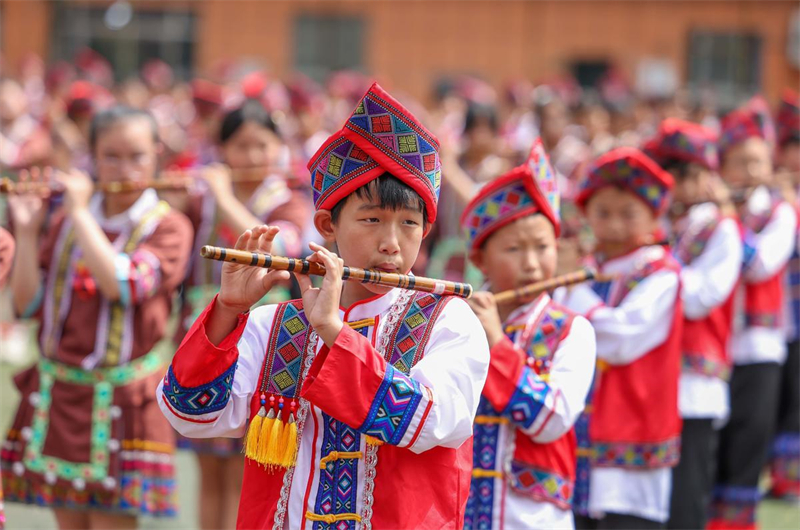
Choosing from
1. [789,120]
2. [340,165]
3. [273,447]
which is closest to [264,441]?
[273,447]

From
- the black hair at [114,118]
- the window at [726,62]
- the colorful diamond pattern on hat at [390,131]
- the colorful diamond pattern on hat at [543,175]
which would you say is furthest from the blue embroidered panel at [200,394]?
the window at [726,62]

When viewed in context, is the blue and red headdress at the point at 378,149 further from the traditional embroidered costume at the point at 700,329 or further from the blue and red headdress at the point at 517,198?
the traditional embroidered costume at the point at 700,329

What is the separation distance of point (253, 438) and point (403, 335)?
0.39 metres

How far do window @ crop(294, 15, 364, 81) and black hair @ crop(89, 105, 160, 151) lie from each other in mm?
16713

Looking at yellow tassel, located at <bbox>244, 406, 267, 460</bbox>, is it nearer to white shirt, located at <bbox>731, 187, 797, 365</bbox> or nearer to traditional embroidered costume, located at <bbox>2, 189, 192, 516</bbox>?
traditional embroidered costume, located at <bbox>2, 189, 192, 516</bbox>

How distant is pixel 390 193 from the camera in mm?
2406

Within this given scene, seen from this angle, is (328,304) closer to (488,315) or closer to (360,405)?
(360,405)

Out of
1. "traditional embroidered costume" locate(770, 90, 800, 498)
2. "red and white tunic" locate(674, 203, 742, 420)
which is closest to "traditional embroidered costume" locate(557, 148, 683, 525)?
"red and white tunic" locate(674, 203, 742, 420)

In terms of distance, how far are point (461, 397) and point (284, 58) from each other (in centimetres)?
1886

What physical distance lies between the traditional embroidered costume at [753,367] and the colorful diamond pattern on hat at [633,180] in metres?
1.34

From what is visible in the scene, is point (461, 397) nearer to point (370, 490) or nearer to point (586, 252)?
point (370, 490)

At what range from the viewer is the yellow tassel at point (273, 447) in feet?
7.90

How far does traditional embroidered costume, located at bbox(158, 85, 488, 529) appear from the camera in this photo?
237cm

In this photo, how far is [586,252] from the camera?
4.37 m
